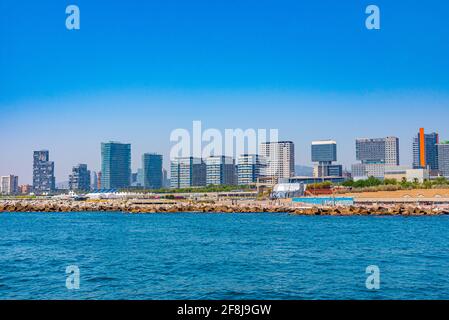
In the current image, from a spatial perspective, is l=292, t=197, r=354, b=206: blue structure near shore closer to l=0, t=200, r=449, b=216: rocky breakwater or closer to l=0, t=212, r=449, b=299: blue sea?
l=0, t=200, r=449, b=216: rocky breakwater

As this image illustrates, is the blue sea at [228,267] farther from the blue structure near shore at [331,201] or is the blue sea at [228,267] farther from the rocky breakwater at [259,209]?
the blue structure near shore at [331,201]

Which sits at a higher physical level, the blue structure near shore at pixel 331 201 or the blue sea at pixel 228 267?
the blue sea at pixel 228 267

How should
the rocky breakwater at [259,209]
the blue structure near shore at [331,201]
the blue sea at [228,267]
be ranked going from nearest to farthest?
the blue sea at [228,267] → the rocky breakwater at [259,209] → the blue structure near shore at [331,201]

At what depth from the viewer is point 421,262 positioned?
23.1 metres

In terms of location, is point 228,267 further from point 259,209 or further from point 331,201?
point 331,201

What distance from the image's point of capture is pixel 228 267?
21.8 m

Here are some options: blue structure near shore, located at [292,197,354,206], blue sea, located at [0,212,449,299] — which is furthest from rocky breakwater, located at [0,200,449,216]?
blue sea, located at [0,212,449,299]

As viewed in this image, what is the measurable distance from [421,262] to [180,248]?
13531mm

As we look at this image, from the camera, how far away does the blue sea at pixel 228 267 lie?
16.8m

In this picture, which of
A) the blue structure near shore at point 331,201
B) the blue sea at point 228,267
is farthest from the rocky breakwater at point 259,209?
the blue sea at point 228,267

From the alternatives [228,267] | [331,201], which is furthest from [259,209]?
[228,267]

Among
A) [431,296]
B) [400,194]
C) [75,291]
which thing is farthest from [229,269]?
[400,194]

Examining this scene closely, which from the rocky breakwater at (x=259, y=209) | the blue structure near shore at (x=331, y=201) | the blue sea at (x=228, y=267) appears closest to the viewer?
the blue sea at (x=228, y=267)

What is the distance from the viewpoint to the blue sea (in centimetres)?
1684
